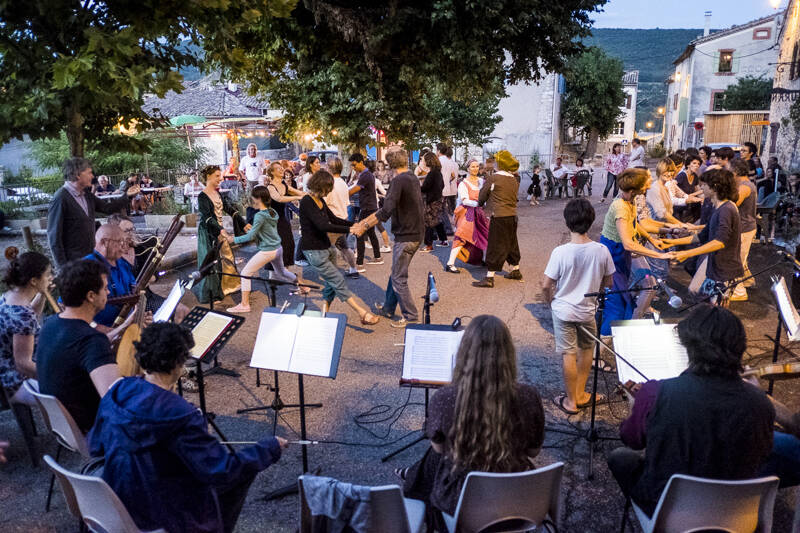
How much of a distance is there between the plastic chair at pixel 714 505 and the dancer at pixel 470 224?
6.79 m

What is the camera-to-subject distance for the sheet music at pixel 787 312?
14.6ft

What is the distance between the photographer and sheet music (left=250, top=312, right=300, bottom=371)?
12.3 ft

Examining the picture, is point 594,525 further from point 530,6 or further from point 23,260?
point 530,6

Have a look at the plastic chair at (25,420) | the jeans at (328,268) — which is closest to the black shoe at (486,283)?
the jeans at (328,268)

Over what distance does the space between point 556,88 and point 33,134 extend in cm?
3347

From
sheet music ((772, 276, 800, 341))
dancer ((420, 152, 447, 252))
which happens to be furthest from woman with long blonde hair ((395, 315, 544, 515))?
dancer ((420, 152, 447, 252))

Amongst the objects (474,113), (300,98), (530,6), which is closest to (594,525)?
(530,6)

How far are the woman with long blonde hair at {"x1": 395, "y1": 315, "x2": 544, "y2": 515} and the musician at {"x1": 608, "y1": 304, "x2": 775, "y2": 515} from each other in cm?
56

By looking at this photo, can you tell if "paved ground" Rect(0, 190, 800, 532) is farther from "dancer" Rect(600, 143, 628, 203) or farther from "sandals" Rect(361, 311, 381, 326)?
"dancer" Rect(600, 143, 628, 203)

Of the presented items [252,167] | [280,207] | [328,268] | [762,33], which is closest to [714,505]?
[328,268]

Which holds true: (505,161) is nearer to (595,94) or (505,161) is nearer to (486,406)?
(486,406)

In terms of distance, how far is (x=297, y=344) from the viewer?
3.75m

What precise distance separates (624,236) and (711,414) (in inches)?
136

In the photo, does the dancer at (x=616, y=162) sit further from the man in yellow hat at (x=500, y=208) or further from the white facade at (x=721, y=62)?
the white facade at (x=721, y=62)
